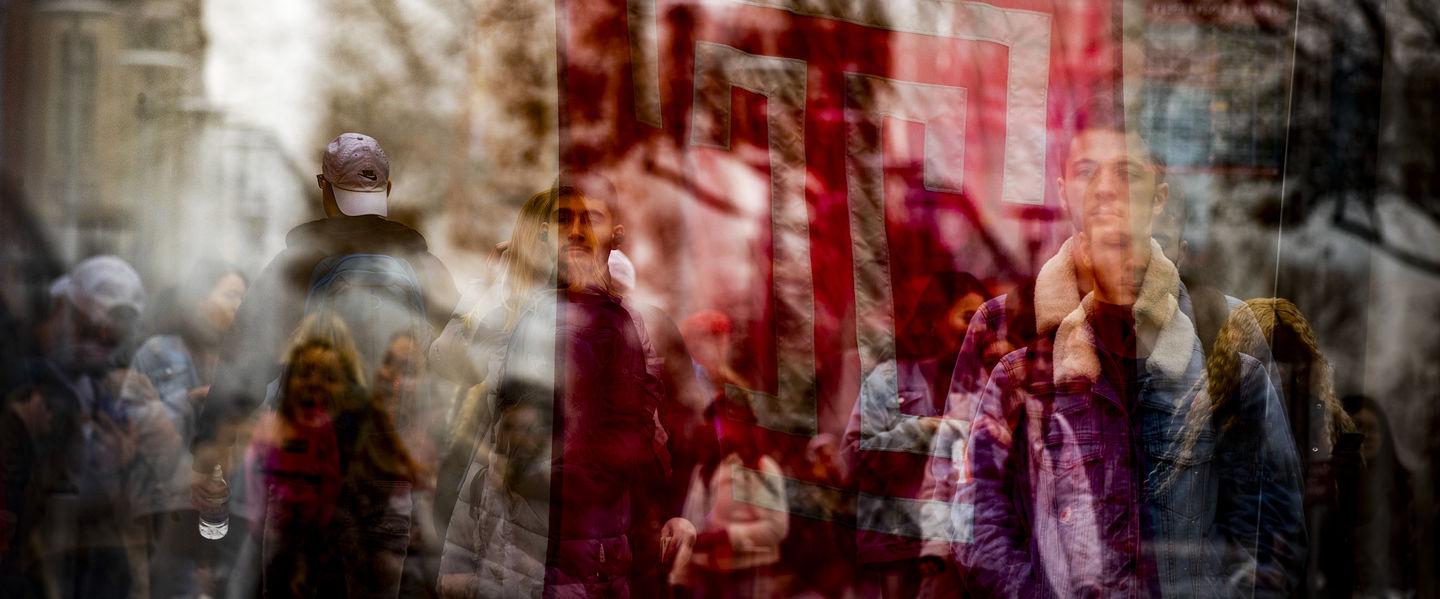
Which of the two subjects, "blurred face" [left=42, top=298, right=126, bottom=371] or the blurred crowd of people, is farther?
"blurred face" [left=42, top=298, right=126, bottom=371]

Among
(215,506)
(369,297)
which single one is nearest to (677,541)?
(369,297)

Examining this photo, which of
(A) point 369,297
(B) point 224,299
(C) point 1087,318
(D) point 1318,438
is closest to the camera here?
(A) point 369,297

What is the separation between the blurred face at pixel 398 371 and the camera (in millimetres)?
2805

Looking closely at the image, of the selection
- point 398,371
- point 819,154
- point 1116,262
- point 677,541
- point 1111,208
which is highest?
point 819,154

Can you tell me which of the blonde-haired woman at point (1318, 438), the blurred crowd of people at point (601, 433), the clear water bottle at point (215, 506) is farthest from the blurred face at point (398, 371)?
the blonde-haired woman at point (1318, 438)

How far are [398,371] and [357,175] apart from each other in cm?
44

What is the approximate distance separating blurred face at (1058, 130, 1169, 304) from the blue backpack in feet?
4.99

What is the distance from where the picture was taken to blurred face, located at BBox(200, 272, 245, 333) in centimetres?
286

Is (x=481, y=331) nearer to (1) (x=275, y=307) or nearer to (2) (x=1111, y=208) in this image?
(1) (x=275, y=307)

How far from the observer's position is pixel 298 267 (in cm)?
282

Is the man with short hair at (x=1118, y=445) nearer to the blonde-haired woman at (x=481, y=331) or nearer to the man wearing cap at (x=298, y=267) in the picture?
the blonde-haired woman at (x=481, y=331)

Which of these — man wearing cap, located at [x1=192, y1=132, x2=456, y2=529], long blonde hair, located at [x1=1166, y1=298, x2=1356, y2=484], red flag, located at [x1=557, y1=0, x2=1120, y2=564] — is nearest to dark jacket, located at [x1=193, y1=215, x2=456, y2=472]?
man wearing cap, located at [x1=192, y1=132, x2=456, y2=529]

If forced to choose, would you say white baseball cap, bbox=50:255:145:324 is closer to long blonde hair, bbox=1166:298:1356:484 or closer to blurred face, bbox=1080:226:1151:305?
blurred face, bbox=1080:226:1151:305

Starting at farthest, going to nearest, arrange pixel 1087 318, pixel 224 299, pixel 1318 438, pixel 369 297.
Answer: pixel 1318 438 < pixel 1087 318 < pixel 224 299 < pixel 369 297
